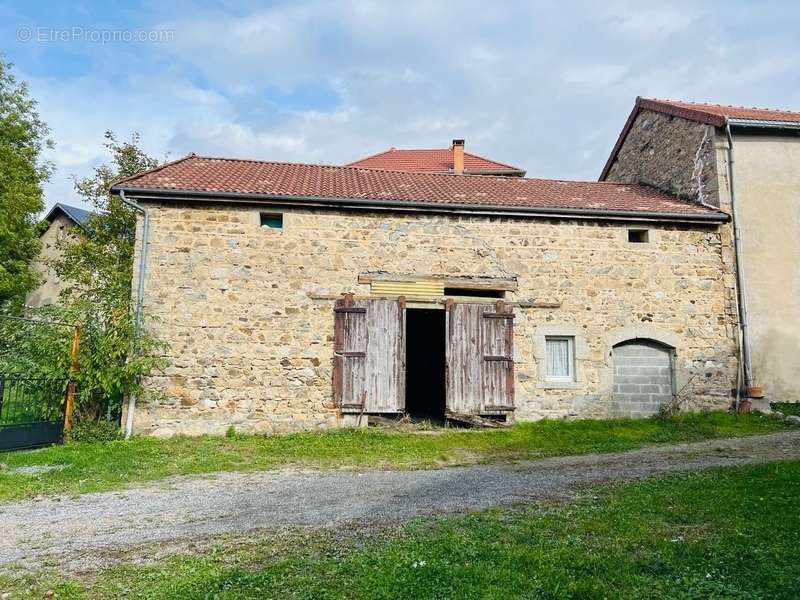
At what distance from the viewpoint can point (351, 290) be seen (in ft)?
32.0

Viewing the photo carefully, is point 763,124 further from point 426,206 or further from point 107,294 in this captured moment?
point 107,294

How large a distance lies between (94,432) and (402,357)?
505 centimetres

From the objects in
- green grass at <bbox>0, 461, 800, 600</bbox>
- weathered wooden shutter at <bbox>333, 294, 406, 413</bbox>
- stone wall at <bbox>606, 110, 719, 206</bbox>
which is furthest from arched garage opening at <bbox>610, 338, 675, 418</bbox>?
green grass at <bbox>0, 461, 800, 600</bbox>

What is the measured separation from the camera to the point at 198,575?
11.4 ft

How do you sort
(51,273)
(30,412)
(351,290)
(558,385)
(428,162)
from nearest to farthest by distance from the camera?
(30,412) → (351,290) → (558,385) → (428,162) → (51,273)

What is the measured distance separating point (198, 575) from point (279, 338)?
6.11m

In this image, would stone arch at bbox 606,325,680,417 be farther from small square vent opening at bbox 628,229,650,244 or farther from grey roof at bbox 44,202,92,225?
grey roof at bbox 44,202,92,225

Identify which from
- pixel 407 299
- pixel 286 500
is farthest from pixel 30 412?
pixel 407 299

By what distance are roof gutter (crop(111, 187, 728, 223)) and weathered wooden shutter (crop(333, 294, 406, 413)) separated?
5.65 feet

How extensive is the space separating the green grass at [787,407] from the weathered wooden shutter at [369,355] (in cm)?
696

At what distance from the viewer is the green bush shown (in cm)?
842

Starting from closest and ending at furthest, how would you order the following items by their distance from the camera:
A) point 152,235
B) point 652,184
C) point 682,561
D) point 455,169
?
point 682,561
point 152,235
point 652,184
point 455,169

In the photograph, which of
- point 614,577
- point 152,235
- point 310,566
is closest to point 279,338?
point 152,235

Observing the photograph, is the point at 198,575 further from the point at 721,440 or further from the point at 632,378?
the point at 632,378
